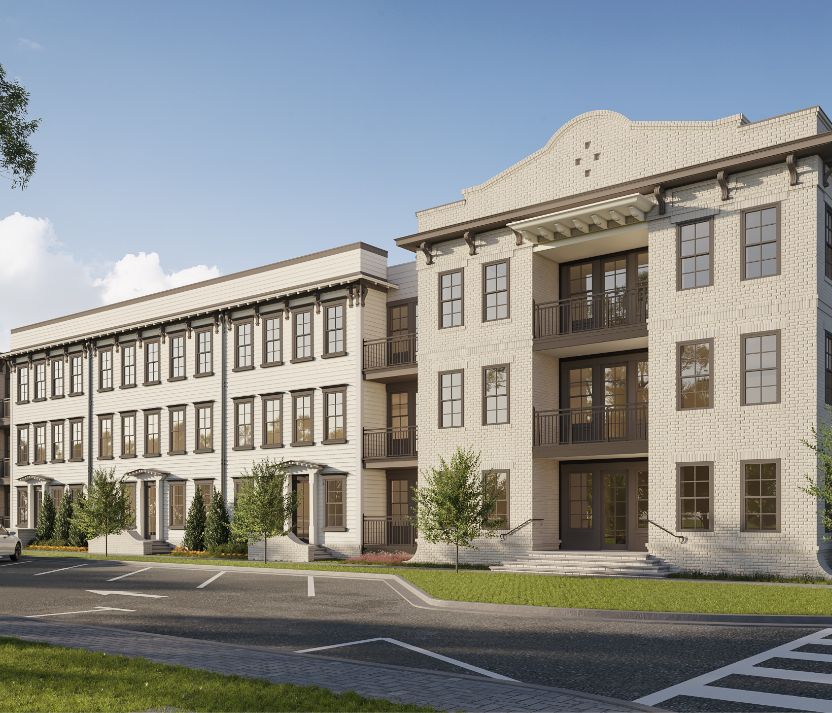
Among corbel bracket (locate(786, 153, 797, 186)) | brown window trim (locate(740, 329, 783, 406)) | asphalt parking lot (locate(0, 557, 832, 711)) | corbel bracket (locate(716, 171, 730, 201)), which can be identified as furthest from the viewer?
corbel bracket (locate(716, 171, 730, 201))

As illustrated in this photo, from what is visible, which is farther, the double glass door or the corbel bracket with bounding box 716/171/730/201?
the double glass door

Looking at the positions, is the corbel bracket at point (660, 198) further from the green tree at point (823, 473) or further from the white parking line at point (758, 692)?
the white parking line at point (758, 692)

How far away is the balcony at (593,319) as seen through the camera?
25.8m

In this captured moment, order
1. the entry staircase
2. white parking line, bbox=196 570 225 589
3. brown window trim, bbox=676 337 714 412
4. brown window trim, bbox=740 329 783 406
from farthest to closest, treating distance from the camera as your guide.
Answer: brown window trim, bbox=676 337 714 412
the entry staircase
brown window trim, bbox=740 329 783 406
white parking line, bbox=196 570 225 589

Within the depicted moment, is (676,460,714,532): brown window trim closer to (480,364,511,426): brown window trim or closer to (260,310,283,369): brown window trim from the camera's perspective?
(480,364,511,426): brown window trim


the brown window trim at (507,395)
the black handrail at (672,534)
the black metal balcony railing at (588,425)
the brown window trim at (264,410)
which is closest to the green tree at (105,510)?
the brown window trim at (264,410)

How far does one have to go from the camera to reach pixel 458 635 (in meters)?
13.2

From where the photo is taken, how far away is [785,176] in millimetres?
23094

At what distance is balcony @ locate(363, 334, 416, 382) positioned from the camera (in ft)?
107

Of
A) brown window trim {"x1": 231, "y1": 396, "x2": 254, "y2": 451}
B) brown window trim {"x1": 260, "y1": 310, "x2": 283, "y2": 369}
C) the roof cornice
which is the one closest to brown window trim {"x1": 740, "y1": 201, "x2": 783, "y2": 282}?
the roof cornice

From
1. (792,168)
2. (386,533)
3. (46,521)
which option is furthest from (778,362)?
(46,521)

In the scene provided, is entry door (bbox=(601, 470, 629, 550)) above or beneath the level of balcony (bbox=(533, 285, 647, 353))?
beneath

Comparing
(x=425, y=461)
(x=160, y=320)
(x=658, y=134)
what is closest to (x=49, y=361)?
(x=160, y=320)

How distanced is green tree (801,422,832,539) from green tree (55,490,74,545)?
104ft
